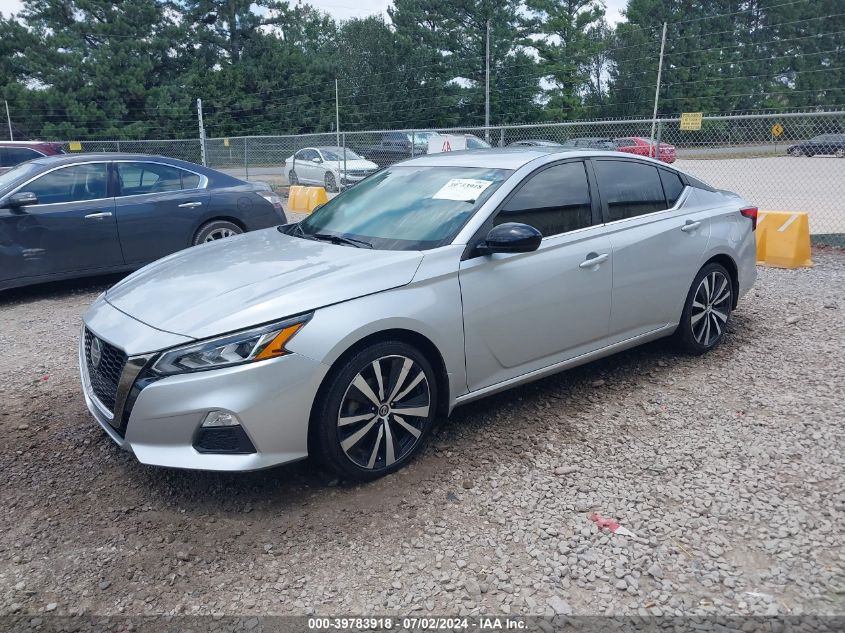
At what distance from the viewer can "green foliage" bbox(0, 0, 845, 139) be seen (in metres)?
38.0

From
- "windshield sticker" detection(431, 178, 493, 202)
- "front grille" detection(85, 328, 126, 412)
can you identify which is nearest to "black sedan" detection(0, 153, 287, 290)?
"front grille" detection(85, 328, 126, 412)

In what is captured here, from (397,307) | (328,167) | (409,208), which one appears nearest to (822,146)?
(328,167)

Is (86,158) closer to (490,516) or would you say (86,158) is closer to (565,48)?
(490,516)

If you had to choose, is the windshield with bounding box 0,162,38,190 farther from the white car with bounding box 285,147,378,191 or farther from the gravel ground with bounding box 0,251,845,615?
the white car with bounding box 285,147,378,191

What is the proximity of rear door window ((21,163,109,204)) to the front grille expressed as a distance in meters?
4.26

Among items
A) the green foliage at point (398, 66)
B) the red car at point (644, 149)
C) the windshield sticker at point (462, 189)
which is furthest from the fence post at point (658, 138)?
the green foliage at point (398, 66)

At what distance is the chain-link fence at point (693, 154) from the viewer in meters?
13.8

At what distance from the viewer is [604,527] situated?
9.88 ft

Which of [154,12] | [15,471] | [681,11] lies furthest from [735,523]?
[681,11]

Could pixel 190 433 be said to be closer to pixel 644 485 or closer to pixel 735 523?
pixel 644 485

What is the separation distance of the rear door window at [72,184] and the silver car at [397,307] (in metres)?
3.61

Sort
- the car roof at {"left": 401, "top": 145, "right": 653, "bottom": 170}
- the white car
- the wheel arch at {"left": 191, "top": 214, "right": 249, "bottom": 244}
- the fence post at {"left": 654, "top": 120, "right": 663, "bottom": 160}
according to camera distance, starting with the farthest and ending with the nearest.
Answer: the white car → the fence post at {"left": 654, "top": 120, "right": 663, "bottom": 160} → the wheel arch at {"left": 191, "top": 214, "right": 249, "bottom": 244} → the car roof at {"left": 401, "top": 145, "right": 653, "bottom": 170}

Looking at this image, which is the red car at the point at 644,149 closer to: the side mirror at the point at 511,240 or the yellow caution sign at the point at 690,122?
the yellow caution sign at the point at 690,122

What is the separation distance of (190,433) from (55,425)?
5.32 ft
